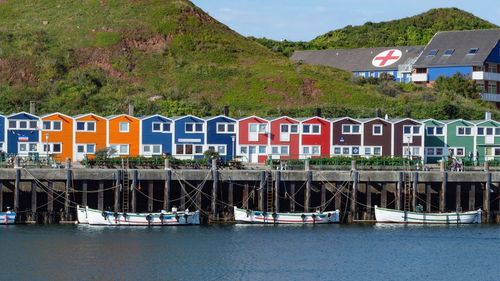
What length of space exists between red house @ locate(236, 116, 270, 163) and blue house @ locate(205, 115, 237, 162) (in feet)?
1.98

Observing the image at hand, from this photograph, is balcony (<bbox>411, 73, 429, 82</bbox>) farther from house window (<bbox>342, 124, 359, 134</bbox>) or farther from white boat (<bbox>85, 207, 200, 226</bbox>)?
white boat (<bbox>85, 207, 200, 226</bbox>)

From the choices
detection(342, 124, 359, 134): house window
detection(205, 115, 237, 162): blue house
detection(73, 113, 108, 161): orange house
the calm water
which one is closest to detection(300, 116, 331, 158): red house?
detection(342, 124, 359, 134): house window

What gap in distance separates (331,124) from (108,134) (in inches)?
776

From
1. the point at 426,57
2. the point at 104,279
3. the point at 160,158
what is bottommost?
the point at 104,279

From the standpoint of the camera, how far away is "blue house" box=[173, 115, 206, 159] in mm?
102812

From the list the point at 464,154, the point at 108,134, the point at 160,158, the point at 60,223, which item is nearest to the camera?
the point at 60,223

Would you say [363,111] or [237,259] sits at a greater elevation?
[363,111]

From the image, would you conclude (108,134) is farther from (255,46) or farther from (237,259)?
(255,46)

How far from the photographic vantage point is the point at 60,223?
78438 mm

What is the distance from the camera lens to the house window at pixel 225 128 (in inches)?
4090

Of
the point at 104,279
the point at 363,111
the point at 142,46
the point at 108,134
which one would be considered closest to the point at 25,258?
the point at 104,279

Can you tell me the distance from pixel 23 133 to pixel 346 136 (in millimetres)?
28233

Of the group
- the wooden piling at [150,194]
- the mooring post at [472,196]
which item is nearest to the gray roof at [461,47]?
the mooring post at [472,196]

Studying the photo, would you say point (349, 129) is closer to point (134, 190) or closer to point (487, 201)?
point (487, 201)
